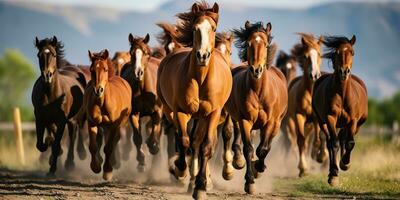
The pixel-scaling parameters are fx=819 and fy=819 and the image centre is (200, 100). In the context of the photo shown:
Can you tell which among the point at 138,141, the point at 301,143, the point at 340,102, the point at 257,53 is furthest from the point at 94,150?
the point at 301,143

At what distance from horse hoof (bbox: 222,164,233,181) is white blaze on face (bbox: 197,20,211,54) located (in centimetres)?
298

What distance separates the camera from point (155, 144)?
51.2 feet

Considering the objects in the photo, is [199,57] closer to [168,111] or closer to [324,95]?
[168,111]

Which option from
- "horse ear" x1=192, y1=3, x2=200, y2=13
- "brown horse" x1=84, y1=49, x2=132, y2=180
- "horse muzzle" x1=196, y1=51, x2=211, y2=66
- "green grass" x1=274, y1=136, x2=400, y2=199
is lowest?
"green grass" x1=274, y1=136, x2=400, y2=199

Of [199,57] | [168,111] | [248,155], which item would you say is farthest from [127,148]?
[199,57]

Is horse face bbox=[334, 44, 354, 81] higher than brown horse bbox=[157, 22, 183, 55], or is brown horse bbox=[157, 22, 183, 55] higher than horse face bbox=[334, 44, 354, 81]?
brown horse bbox=[157, 22, 183, 55]

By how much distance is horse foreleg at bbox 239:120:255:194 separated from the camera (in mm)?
12188

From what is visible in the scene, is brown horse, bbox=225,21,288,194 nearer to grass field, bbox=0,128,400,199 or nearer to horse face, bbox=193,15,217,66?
grass field, bbox=0,128,400,199

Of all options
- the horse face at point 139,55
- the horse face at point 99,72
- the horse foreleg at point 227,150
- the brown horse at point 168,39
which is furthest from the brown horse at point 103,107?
the brown horse at point 168,39

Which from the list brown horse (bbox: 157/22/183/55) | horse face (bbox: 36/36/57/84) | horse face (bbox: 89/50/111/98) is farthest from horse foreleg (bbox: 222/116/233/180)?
horse face (bbox: 36/36/57/84)

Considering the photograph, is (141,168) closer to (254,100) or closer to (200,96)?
(254,100)

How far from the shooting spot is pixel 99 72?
13.3 metres

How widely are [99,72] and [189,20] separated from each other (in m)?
2.17

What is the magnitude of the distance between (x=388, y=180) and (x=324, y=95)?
212 cm
